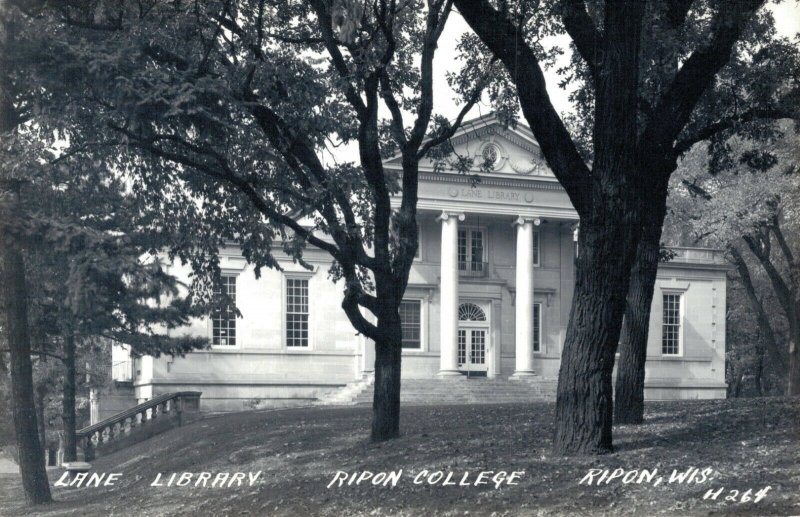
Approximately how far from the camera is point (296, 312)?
41438 mm

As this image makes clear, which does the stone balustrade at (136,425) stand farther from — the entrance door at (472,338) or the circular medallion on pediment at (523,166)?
the circular medallion on pediment at (523,166)

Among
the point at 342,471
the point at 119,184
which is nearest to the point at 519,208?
the point at 119,184

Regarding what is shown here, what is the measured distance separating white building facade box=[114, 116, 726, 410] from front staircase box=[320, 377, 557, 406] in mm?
969

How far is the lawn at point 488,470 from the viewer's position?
10.8 metres

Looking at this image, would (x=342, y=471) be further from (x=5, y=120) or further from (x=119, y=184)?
(x=119, y=184)

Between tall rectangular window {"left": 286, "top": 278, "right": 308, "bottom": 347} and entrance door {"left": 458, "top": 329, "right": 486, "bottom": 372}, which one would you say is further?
entrance door {"left": 458, "top": 329, "right": 486, "bottom": 372}

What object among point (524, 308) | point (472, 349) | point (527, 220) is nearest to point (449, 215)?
point (527, 220)

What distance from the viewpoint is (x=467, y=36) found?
60.4 ft

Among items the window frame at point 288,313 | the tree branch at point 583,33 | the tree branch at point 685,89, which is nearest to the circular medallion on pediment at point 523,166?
the window frame at point 288,313

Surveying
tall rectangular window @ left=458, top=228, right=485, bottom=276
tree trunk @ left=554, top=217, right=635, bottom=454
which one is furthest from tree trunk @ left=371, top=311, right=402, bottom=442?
tall rectangular window @ left=458, top=228, right=485, bottom=276

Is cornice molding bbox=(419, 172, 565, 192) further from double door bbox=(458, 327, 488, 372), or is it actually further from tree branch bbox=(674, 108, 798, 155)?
tree branch bbox=(674, 108, 798, 155)

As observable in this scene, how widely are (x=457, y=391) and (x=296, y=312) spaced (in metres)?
8.24

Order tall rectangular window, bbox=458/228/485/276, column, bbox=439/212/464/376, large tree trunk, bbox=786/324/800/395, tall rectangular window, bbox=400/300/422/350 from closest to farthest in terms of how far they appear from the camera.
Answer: large tree trunk, bbox=786/324/800/395
column, bbox=439/212/464/376
tall rectangular window, bbox=400/300/422/350
tall rectangular window, bbox=458/228/485/276

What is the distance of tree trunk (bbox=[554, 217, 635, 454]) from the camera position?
1223 cm
